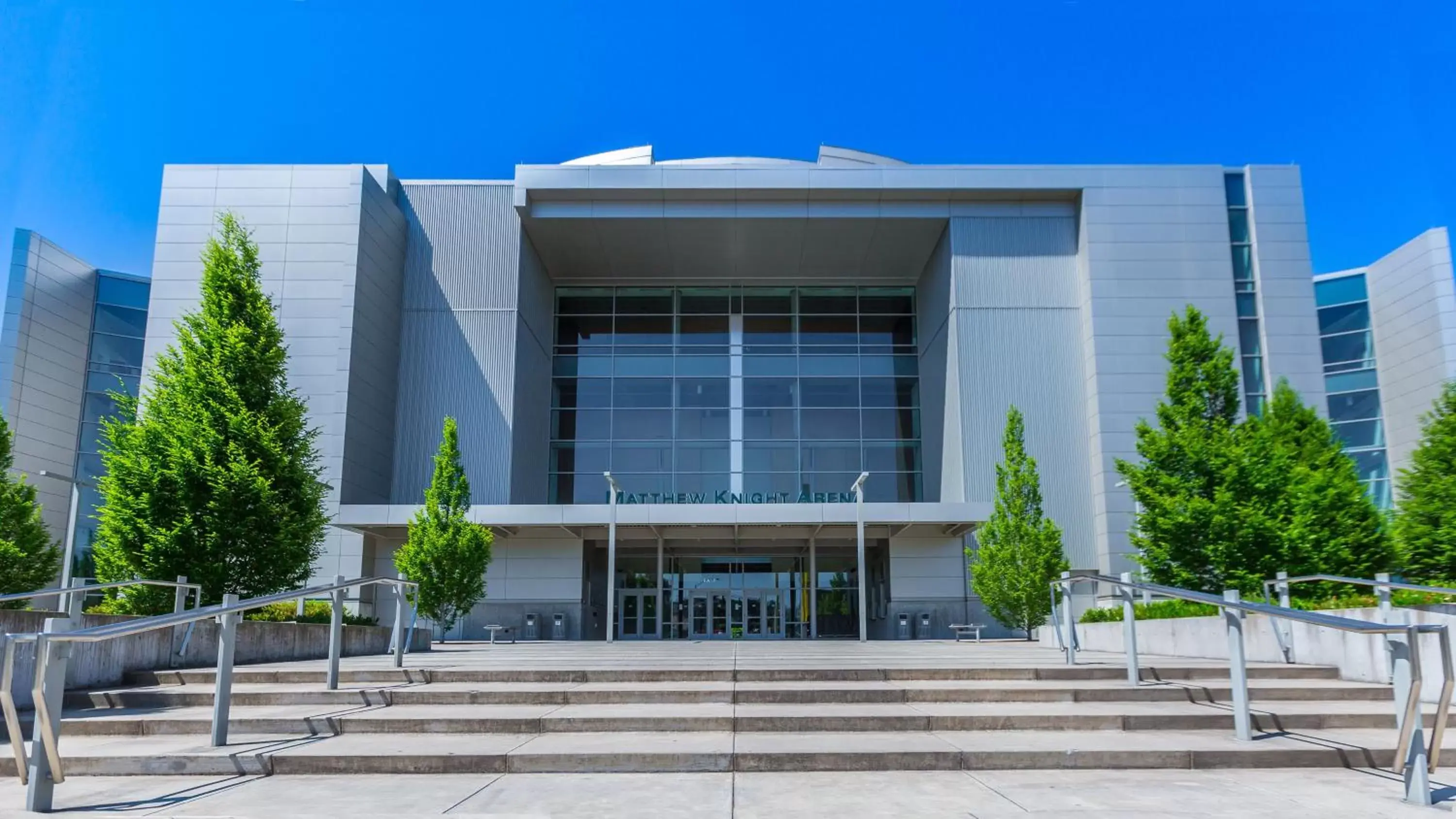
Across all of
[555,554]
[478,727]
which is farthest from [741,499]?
[478,727]

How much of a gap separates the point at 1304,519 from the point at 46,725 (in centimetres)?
1735

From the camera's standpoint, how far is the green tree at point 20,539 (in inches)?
908

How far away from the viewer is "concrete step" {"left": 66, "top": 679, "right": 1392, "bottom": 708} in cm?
850

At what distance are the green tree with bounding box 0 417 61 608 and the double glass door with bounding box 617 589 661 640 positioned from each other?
55.9 feet

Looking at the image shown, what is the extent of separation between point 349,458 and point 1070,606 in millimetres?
23560

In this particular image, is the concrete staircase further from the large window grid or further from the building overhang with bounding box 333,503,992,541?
the large window grid

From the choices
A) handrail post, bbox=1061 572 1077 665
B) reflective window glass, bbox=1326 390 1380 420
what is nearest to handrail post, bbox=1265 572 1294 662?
handrail post, bbox=1061 572 1077 665

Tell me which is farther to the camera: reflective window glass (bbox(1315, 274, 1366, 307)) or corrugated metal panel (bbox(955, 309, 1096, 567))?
reflective window glass (bbox(1315, 274, 1366, 307))

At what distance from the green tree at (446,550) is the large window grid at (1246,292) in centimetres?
2402

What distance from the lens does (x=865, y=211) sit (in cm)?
3294

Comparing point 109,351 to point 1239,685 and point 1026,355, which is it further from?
point 1239,685

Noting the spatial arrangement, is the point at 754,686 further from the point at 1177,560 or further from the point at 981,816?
the point at 1177,560

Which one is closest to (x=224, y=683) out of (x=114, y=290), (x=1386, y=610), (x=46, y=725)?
(x=46, y=725)

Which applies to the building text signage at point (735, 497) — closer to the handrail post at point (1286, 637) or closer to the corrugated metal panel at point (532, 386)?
the corrugated metal panel at point (532, 386)
